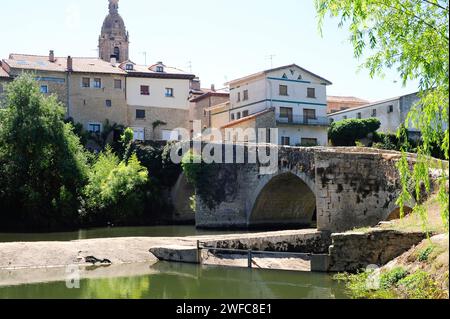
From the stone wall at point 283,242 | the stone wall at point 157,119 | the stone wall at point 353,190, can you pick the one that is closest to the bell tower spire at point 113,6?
the stone wall at point 157,119

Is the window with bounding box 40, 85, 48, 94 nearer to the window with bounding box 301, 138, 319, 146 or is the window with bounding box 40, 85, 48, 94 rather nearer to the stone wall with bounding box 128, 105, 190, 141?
the stone wall with bounding box 128, 105, 190, 141

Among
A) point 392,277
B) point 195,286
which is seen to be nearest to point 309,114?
point 195,286

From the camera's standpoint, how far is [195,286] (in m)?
16.7

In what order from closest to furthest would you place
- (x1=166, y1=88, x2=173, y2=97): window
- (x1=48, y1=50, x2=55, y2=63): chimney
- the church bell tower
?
(x1=48, y1=50, x2=55, y2=63): chimney, (x1=166, y1=88, x2=173, y2=97): window, the church bell tower

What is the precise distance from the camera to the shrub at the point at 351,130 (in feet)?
167

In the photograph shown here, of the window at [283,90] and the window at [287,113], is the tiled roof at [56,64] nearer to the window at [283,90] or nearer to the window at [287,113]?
the window at [283,90]

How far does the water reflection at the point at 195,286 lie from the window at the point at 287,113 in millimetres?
33640

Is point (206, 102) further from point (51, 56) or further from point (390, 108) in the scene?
point (390, 108)

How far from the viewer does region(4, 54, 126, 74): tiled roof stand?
51025 millimetres

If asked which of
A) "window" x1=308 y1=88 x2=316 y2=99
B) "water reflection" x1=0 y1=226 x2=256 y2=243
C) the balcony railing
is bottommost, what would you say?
"water reflection" x1=0 y1=226 x2=256 y2=243

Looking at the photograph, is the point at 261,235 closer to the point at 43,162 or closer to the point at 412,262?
the point at 412,262

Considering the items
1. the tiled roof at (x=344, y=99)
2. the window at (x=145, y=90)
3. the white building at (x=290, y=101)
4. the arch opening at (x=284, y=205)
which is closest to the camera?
the arch opening at (x=284, y=205)

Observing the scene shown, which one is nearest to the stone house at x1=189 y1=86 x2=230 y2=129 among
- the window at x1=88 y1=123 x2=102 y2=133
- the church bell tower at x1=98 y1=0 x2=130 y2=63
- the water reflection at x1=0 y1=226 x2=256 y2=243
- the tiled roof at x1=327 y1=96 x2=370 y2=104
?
the window at x1=88 y1=123 x2=102 y2=133

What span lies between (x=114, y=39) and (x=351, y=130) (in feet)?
150
